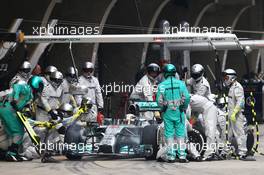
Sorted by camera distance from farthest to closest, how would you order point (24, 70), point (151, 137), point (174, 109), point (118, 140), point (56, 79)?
point (56, 79), point (24, 70), point (118, 140), point (151, 137), point (174, 109)

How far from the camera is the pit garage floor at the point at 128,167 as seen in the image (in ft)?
48.9

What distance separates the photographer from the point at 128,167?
15.9 m

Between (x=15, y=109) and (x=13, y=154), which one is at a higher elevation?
(x=15, y=109)

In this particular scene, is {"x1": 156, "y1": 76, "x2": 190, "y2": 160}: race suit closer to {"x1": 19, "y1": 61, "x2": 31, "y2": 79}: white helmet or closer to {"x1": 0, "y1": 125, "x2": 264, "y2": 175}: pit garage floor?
{"x1": 0, "y1": 125, "x2": 264, "y2": 175}: pit garage floor

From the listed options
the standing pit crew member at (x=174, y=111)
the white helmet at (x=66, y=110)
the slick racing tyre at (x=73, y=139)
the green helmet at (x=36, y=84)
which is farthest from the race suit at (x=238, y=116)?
the green helmet at (x=36, y=84)

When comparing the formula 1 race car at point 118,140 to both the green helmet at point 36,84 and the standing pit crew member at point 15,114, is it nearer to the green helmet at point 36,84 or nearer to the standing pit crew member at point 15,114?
the standing pit crew member at point 15,114

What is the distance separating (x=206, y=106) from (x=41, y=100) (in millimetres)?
3585

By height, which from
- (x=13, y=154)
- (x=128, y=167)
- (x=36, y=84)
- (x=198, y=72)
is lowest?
(x=128, y=167)

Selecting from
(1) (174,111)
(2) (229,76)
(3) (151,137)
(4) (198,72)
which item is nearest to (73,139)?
(3) (151,137)

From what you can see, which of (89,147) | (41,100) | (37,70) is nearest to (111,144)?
(89,147)

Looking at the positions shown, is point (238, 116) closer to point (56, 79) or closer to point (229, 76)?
point (229, 76)

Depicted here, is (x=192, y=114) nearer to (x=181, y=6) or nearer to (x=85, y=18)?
(x=85, y=18)

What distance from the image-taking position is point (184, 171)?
15.1 m

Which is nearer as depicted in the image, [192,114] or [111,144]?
[111,144]
